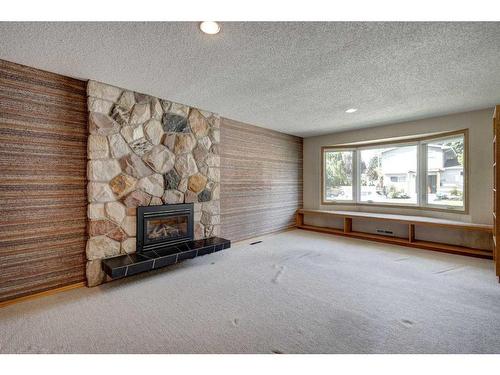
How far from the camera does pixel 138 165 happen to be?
3.06 meters

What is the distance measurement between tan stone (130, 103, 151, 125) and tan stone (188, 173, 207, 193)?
1053 millimetres

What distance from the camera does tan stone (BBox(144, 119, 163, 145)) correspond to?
10.3 ft

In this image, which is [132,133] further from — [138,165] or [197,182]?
[197,182]

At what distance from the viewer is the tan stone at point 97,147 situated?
8.73ft

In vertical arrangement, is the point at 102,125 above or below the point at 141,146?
above

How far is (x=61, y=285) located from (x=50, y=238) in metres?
0.53

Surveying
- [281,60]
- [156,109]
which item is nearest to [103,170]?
[156,109]

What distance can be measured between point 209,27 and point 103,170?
1.98 meters

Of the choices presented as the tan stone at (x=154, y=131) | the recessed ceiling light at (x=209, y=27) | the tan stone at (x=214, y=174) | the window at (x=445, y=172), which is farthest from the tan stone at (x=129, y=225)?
the window at (x=445, y=172)

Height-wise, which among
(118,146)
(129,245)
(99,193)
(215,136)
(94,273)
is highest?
(215,136)

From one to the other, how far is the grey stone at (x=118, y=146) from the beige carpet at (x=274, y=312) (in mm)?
1510

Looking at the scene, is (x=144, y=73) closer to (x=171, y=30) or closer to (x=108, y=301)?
(x=171, y=30)

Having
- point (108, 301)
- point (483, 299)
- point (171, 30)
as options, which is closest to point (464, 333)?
point (483, 299)

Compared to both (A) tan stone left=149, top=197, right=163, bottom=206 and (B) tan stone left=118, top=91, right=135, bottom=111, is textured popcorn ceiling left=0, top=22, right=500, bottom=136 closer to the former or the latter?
(B) tan stone left=118, top=91, right=135, bottom=111
